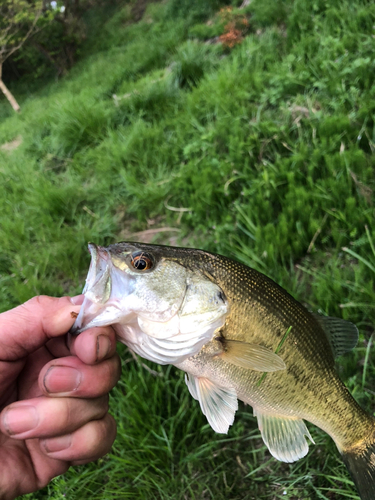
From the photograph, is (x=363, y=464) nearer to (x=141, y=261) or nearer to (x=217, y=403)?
(x=217, y=403)

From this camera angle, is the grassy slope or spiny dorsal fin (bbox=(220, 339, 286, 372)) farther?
the grassy slope

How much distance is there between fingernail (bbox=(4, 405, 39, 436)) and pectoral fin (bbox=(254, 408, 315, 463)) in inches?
33.3

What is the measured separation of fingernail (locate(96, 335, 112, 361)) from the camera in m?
1.23

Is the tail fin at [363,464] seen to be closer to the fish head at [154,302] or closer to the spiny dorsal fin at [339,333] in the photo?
the spiny dorsal fin at [339,333]

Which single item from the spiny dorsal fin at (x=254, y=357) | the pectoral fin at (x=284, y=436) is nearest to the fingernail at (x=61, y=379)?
the spiny dorsal fin at (x=254, y=357)

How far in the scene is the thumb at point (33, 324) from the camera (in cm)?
136

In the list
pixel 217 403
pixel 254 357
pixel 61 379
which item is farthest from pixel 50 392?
pixel 254 357

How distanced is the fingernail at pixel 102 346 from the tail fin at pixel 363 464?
1.01m

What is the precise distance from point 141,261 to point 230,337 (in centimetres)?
42

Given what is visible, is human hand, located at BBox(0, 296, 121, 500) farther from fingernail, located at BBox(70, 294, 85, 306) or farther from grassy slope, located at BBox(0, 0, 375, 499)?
grassy slope, located at BBox(0, 0, 375, 499)

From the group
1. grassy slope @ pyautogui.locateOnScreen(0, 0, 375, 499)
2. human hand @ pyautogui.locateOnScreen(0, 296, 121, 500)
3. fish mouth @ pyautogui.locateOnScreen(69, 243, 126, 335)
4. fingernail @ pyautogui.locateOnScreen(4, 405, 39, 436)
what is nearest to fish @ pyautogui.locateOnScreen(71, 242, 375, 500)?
fish mouth @ pyautogui.locateOnScreen(69, 243, 126, 335)

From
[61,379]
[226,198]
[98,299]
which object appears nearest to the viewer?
[98,299]

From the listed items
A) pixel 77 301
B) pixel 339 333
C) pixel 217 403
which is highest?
pixel 77 301

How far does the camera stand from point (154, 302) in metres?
1.22
